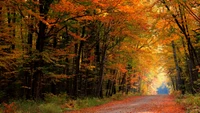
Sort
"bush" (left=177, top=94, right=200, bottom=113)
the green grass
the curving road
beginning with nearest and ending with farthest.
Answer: "bush" (left=177, top=94, right=200, bottom=113), the green grass, the curving road

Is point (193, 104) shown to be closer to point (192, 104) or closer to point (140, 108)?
point (192, 104)

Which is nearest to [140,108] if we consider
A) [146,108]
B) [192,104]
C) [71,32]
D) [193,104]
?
[146,108]

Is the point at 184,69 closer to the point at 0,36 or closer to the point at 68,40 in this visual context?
the point at 68,40

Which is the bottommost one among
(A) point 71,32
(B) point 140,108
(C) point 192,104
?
(B) point 140,108

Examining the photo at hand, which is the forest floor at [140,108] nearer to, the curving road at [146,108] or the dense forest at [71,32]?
the curving road at [146,108]

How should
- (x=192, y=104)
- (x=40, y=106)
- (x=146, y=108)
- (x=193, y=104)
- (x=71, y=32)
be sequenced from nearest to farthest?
(x=40, y=106)
(x=193, y=104)
(x=146, y=108)
(x=192, y=104)
(x=71, y=32)

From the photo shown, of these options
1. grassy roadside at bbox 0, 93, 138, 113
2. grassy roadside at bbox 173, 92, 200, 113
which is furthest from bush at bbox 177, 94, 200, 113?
grassy roadside at bbox 0, 93, 138, 113

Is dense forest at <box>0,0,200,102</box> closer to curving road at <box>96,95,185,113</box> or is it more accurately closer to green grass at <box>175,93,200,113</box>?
green grass at <box>175,93,200,113</box>

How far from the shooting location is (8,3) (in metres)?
11.7

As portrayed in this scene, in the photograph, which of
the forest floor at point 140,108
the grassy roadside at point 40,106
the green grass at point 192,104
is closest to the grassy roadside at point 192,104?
the green grass at point 192,104

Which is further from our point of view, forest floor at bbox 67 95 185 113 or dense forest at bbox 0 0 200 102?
dense forest at bbox 0 0 200 102

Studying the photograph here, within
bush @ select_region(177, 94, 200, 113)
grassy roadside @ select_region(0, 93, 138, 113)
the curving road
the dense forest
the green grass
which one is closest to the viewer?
grassy roadside @ select_region(0, 93, 138, 113)

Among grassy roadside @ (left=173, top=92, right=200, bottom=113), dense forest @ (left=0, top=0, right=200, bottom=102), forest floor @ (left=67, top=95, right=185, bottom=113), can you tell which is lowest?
forest floor @ (left=67, top=95, right=185, bottom=113)

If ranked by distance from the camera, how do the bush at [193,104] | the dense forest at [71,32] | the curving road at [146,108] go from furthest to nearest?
the dense forest at [71,32]
the curving road at [146,108]
the bush at [193,104]
